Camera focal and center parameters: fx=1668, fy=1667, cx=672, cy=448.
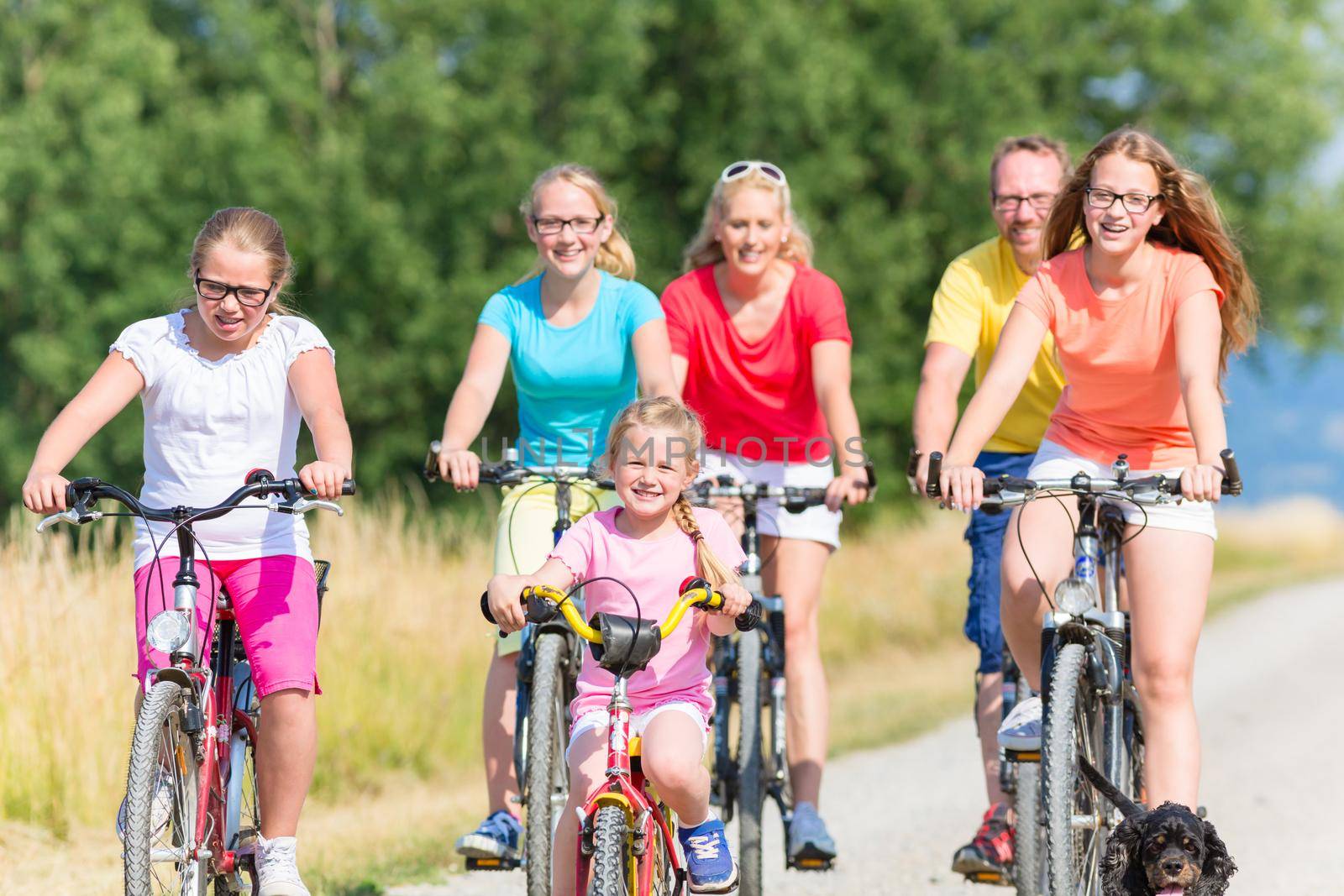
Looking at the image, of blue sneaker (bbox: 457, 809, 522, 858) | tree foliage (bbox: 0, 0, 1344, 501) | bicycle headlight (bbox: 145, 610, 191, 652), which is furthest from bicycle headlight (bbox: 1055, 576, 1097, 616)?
A: tree foliage (bbox: 0, 0, 1344, 501)

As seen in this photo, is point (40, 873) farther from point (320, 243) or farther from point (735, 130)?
point (735, 130)

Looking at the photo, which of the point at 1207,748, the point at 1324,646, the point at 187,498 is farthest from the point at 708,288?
the point at 1324,646

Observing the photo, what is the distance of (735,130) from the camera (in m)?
23.9

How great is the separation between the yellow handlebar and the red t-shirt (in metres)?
2.11

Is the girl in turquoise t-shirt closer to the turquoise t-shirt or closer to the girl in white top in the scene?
the turquoise t-shirt

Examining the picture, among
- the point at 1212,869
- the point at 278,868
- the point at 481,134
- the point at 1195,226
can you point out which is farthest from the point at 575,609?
the point at 481,134

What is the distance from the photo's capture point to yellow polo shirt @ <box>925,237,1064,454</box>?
19.4 feet

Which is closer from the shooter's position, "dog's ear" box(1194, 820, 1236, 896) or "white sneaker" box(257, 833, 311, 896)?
"dog's ear" box(1194, 820, 1236, 896)

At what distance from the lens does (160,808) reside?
4.12 metres

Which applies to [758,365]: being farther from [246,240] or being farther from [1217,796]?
[1217,796]

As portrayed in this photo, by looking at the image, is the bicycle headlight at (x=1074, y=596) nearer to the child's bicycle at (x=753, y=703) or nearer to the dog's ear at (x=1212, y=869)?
the dog's ear at (x=1212, y=869)

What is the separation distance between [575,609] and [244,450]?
1131 mm

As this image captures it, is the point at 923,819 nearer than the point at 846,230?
Yes

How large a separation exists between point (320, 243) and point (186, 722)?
739 inches
